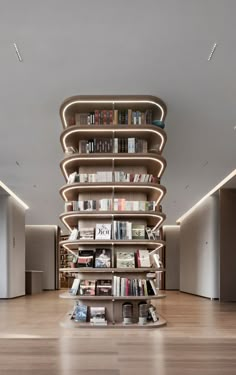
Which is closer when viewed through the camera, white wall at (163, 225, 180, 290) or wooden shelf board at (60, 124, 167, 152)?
wooden shelf board at (60, 124, 167, 152)

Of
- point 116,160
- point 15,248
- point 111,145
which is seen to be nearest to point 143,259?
point 116,160

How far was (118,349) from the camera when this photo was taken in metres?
4.96

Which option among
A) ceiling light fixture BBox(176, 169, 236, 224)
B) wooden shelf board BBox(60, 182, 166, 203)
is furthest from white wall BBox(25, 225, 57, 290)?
wooden shelf board BBox(60, 182, 166, 203)

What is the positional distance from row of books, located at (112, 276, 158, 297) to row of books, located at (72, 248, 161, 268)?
0.20 m

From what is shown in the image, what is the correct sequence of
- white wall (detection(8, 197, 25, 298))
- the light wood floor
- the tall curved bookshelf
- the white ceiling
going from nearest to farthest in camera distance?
the light wood floor
the white ceiling
the tall curved bookshelf
white wall (detection(8, 197, 25, 298))

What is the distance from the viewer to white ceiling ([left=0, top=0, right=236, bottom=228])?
456 centimetres

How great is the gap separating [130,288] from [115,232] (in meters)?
0.79

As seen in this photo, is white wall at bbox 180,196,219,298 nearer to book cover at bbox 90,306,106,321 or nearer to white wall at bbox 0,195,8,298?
white wall at bbox 0,195,8,298

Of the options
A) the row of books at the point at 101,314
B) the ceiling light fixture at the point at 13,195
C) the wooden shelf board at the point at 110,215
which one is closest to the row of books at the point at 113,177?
the wooden shelf board at the point at 110,215

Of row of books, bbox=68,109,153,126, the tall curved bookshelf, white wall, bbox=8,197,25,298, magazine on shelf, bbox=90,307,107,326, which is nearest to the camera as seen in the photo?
magazine on shelf, bbox=90,307,107,326

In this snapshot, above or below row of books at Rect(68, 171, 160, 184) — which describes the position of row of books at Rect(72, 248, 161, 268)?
below

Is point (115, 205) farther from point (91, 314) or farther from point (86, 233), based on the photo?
point (91, 314)

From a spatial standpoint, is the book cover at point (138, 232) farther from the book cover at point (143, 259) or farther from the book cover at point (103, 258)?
the book cover at point (103, 258)

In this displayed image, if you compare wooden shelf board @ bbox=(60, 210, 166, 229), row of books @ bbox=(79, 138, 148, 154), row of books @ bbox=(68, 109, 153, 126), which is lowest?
wooden shelf board @ bbox=(60, 210, 166, 229)
